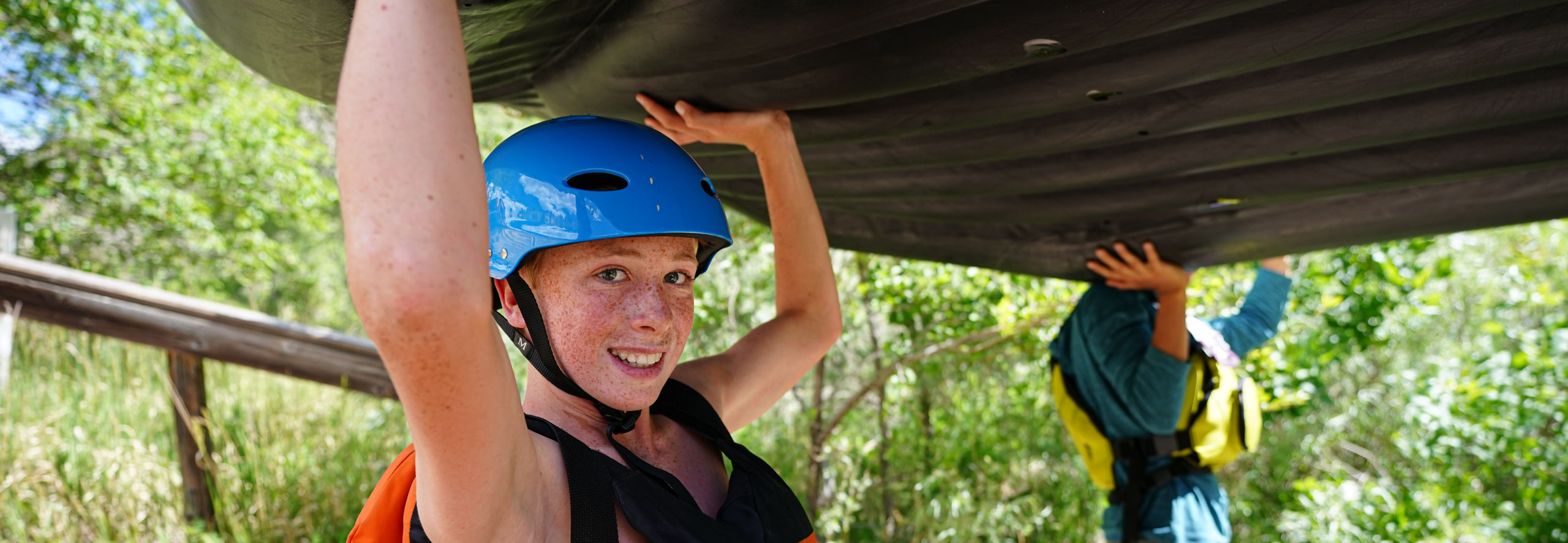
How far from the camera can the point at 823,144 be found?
2.50 metres

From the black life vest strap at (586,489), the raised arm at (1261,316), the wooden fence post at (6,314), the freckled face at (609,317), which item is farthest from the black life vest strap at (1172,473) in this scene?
A: the wooden fence post at (6,314)

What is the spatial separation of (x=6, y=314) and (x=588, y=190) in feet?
16.7

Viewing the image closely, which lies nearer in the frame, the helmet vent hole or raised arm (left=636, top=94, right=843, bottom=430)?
the helmet vent hole

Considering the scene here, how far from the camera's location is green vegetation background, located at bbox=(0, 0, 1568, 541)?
533 cm

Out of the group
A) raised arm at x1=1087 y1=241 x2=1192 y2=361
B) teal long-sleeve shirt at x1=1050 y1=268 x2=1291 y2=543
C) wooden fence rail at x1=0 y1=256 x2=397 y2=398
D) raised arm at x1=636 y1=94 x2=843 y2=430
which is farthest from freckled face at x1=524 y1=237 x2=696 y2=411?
wooden fence rail at x1=0 y1=256 x2=397 y2=398

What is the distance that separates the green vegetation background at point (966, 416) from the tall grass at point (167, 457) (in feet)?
0.05

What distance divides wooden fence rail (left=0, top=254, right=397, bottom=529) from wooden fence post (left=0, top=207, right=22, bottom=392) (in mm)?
27

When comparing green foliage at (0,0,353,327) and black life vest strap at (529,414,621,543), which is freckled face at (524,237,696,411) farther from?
green foliage at (0,0,353,327)

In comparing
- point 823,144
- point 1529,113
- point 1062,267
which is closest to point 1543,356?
point 1062,267

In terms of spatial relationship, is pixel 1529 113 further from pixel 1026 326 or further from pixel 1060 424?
pixel 1060 424

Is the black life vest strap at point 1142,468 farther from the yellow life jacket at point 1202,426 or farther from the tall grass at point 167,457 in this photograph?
the tall grass at point 167,457

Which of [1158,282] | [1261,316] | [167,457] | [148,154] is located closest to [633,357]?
[1158,282]

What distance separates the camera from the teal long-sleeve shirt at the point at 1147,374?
3.56m

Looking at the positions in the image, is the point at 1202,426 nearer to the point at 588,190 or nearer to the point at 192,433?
the point at 588,190
